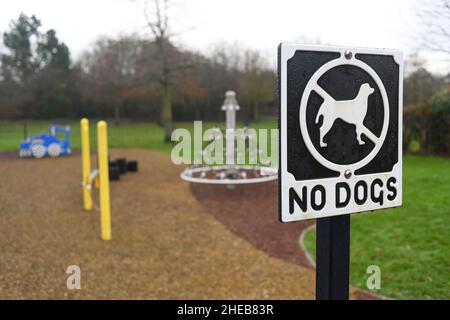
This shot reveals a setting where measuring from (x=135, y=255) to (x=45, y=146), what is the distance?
9930 mm

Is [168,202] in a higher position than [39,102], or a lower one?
lower

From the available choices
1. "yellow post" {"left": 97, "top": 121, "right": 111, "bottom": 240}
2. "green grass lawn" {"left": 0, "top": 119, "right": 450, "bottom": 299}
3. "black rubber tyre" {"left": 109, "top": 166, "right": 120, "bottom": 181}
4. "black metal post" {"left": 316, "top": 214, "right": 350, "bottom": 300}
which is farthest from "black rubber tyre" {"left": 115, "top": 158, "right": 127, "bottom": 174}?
"black metal post" {"left": 316, "top": 214, "right": 350, "bottom": 300}

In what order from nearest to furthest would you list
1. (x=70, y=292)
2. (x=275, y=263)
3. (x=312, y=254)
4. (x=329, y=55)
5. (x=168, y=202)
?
(x=329, y=55) < (x=70, y=292) < (x=275, y=263) < (x=312, y=254) < (x=168, y=202)

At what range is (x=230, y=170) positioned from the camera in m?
8.39

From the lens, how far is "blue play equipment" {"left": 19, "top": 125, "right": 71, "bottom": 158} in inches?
480

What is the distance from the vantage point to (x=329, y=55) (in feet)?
2.56

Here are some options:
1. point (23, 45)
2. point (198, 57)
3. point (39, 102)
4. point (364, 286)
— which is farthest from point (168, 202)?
point (198, 57)

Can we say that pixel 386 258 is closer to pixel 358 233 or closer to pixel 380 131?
pixel 358 233

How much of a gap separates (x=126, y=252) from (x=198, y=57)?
14.9m

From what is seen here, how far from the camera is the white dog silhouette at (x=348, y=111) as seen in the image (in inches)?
30.1

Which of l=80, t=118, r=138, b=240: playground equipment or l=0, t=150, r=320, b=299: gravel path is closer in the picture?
l=0, t=150, r=320, b=299: gravel path

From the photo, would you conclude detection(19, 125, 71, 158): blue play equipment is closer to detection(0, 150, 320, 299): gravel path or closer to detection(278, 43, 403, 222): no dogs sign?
detection(0, 150, 320, 299): gravel path

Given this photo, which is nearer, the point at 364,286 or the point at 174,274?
the point at 364,286

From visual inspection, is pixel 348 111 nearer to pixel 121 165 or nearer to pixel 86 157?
pixel 86 157
